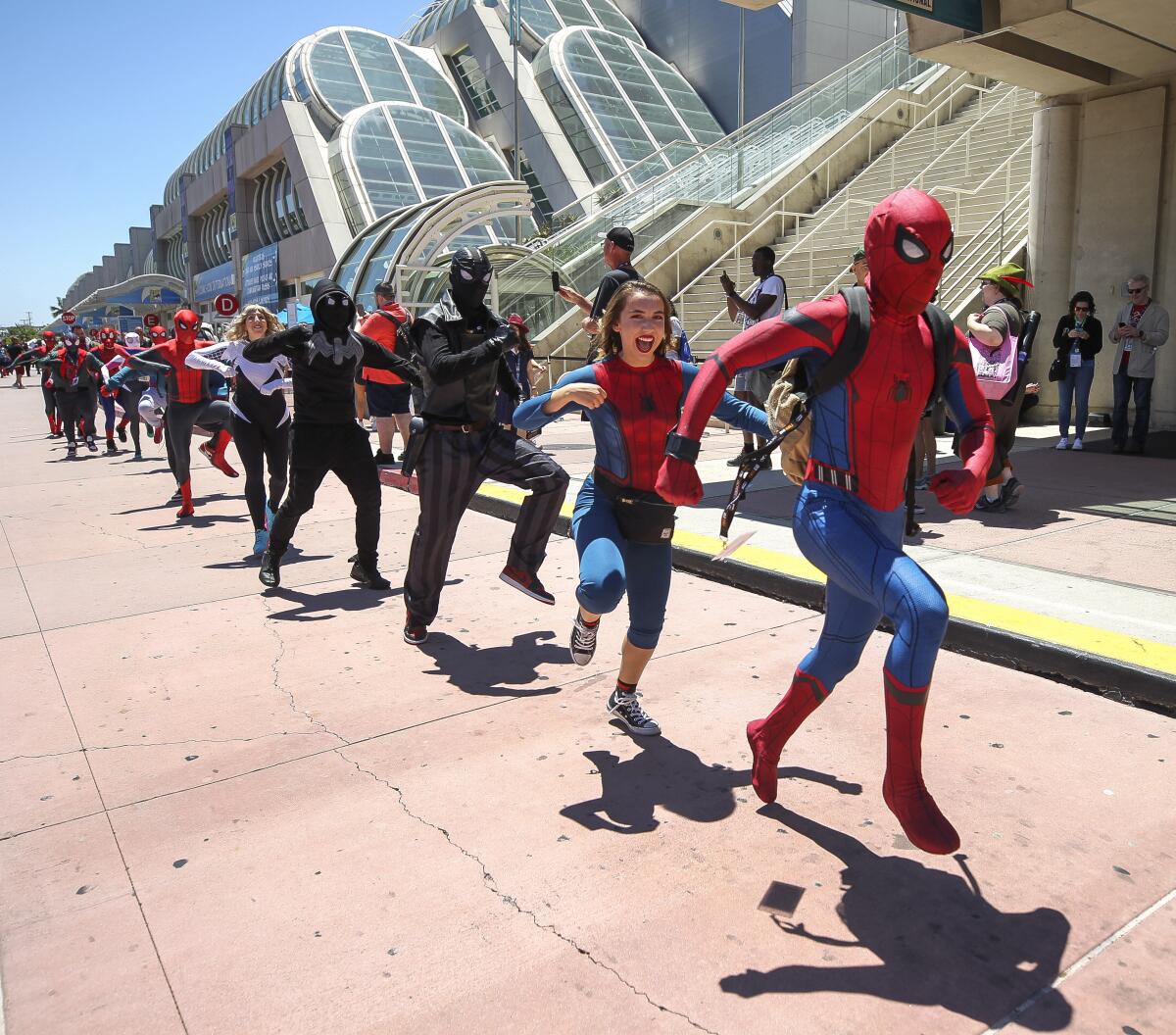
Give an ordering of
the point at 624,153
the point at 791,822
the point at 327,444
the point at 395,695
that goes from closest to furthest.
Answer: the point at 791,822 < the point at 395,695 < the point at 327,444 < the point at 624,153

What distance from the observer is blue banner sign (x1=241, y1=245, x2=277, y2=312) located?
4941 cm

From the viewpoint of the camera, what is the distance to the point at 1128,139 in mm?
11914

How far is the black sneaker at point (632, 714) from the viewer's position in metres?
3.83

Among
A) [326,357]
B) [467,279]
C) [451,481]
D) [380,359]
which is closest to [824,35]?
[380,359]

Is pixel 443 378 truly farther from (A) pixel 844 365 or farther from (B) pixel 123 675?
(A) pixel 844 365

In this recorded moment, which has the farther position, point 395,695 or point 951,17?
point 951,17

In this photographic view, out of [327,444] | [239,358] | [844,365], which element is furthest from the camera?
[239,358]

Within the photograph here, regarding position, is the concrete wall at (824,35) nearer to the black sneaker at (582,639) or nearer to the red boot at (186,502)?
the red boot at (186,502)

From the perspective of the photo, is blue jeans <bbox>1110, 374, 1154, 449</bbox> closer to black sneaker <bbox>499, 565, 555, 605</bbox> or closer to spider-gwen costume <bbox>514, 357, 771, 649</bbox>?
black sneaker <bbox>499, 565, 555, 605</bbox>

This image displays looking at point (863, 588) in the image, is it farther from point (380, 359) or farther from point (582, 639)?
point (380, 359)

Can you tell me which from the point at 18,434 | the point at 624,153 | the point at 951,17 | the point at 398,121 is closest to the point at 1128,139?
the point at 951,17

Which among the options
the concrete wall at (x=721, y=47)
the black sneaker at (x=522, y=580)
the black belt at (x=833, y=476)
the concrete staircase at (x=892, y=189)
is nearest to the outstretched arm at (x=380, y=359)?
the black sneaker at (x=522, y=580)

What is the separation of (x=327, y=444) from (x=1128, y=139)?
1086cm

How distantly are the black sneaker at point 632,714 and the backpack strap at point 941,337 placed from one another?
5.59ft
